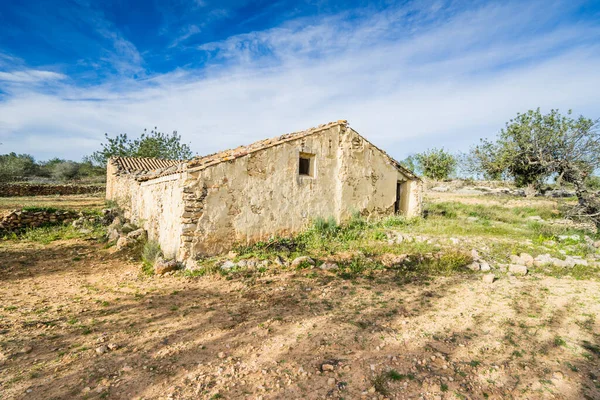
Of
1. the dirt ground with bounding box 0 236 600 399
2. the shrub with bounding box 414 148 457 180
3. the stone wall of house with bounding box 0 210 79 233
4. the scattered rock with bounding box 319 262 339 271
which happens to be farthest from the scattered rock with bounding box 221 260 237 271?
the shrub with bounding box 414 148 457 180

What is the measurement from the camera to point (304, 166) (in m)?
9.47

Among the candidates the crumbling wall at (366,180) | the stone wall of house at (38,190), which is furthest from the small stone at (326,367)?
the stone wall of house at (38,190)

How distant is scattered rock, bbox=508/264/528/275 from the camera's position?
265 inches

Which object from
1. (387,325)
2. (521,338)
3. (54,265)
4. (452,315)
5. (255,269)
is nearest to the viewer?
(521,338)

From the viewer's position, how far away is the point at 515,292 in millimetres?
5660

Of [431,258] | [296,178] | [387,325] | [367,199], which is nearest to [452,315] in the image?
[387,325]

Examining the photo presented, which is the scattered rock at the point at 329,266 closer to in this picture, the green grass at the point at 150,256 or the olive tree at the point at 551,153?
the green grass at the point at 150,256

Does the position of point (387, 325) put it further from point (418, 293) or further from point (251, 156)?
point (251, 156)

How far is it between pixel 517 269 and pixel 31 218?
14.5m

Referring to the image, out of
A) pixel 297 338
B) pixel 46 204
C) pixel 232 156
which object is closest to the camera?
pixel 297 338

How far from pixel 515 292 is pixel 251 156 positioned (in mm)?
6351

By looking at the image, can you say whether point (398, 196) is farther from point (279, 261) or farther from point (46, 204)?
point (46, 204)

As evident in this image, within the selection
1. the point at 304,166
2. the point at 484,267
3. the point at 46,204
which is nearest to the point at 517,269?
the point at 484,267

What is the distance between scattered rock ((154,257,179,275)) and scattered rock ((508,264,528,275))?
24.7ft
